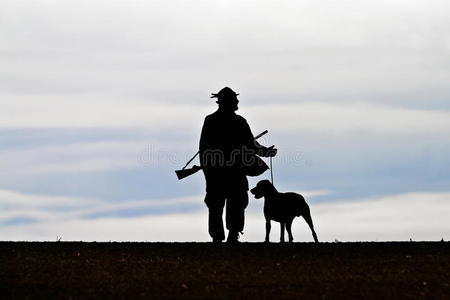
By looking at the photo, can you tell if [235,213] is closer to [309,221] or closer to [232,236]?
[232,236]

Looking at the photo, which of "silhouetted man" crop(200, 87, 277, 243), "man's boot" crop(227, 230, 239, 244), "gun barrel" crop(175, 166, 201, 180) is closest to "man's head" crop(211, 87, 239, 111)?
"silhouetted man" crop(200, 87, 277, 243)

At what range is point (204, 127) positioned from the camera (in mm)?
22203

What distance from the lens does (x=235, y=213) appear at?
22.3 m

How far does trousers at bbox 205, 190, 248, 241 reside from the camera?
73.0 ft

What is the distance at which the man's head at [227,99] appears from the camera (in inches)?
864

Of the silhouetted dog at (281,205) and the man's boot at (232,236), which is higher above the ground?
the silhouetted dog at (281,205)

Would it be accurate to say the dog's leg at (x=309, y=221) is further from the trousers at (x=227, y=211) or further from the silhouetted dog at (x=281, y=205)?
the trousers at (x=227, y=211)

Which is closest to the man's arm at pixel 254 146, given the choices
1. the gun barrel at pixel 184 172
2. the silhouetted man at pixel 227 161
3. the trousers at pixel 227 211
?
the silhouetted man at pixel 227 161

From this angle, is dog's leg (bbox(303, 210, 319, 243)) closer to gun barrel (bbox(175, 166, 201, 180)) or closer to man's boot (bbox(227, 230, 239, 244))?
man's boot (bbox(227, 230, 239, 244))
